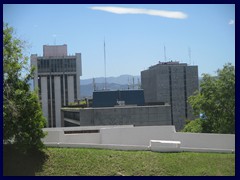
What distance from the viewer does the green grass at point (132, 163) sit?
10508 millimetres

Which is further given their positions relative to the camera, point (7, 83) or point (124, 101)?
point (124, 101)

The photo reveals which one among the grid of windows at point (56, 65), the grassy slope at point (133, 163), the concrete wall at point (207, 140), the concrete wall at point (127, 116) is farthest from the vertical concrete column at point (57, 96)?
the grassy slope at point (133, 163)

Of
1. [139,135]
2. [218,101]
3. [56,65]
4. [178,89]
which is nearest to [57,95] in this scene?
[56,65]

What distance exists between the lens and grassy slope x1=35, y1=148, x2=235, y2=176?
34.5 feet

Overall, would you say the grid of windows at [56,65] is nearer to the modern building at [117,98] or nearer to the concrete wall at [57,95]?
the concrete wall at [57,95]

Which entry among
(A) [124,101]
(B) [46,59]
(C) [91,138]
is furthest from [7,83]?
(B) [46,59]

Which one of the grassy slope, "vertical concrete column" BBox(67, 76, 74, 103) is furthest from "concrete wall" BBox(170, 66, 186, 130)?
the grassy slope

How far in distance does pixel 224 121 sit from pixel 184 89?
44473mm

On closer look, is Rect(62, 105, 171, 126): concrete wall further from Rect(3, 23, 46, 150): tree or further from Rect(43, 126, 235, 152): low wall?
Rect(3, 23, 46, 150): tree

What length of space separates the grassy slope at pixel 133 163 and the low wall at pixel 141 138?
1.08 metres

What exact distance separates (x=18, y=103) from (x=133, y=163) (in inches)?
160

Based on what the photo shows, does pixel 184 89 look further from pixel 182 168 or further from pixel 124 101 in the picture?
pixel 182 168

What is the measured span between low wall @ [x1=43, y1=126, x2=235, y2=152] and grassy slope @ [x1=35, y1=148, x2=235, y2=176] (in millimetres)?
1077
